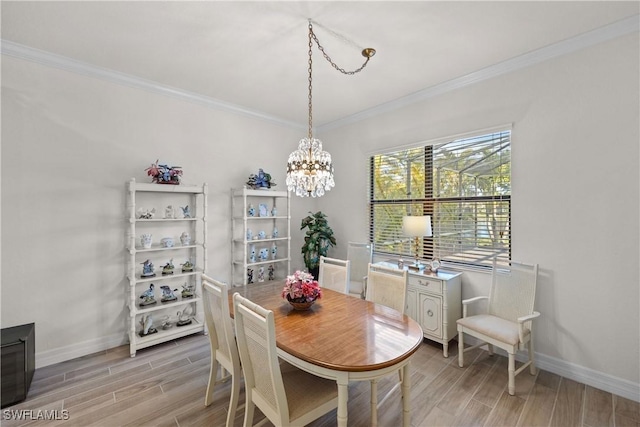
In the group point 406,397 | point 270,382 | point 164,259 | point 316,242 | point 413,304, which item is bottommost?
point 406,397

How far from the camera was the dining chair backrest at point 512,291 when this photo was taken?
2.62 meters

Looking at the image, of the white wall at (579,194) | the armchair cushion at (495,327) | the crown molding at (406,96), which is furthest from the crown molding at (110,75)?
the armchair cushion at (495,327)

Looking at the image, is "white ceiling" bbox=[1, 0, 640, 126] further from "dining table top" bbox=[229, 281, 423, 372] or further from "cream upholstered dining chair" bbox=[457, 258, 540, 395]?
"dining table top" bbox=[229, 281, 423, 372]

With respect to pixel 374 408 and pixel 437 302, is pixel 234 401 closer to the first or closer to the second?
pixel 374 408

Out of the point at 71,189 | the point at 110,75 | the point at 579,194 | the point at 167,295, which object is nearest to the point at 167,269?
the point at 167,295

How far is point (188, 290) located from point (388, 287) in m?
2.44

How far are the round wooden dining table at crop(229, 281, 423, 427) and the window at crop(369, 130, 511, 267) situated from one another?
5.30 ft

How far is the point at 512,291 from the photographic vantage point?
2.74 metres

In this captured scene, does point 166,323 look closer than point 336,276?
No

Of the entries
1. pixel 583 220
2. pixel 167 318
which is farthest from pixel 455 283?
pixel 167 318

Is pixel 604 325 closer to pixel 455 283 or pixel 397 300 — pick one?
pixel 455 283

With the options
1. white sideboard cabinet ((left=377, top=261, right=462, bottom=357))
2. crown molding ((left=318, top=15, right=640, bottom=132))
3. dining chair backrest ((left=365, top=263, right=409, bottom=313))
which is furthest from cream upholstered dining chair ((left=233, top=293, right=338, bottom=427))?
crown molding ((left=318, top=15, right=640, bottom=132))

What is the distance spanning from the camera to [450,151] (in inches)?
133

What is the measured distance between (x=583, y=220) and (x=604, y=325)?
0.89m
